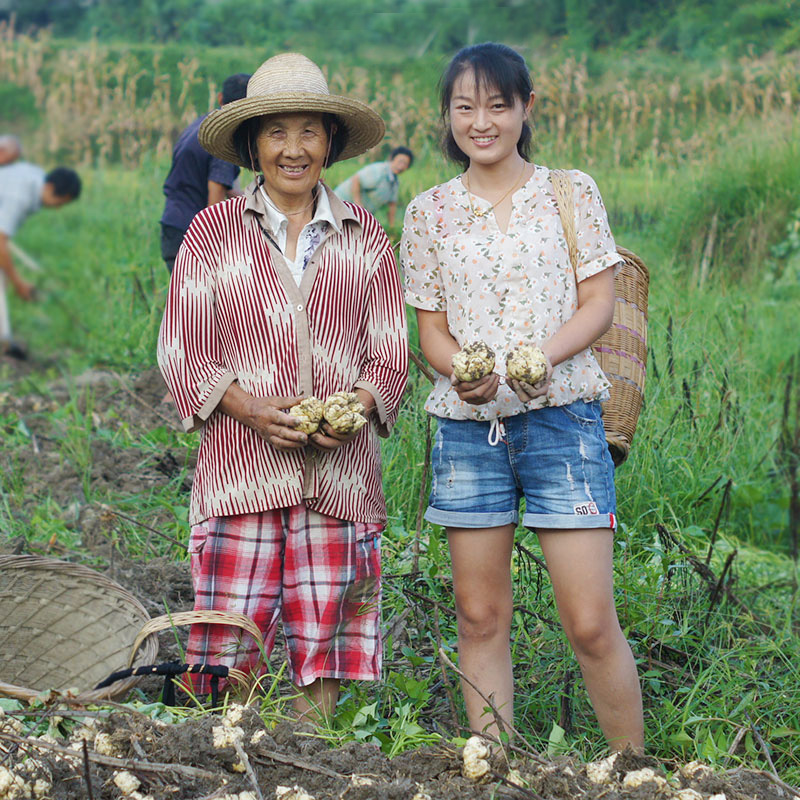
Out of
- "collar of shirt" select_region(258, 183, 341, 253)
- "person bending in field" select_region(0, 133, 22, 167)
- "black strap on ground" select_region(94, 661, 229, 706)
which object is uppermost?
"person bending in field" select_region(0, 133, 22, 167)

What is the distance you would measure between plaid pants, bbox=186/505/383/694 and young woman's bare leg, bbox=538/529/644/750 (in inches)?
18.4

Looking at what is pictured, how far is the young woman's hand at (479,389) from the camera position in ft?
7.30

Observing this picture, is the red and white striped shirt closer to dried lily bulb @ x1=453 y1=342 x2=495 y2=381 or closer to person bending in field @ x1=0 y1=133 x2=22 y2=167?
dried lily bulb @ x1=453 y1=342 x2=495 y2=381

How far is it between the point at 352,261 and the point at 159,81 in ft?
28.4

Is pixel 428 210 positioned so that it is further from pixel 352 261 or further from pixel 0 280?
pixel 0 280

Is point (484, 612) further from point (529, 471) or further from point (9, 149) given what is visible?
point (9, 149)

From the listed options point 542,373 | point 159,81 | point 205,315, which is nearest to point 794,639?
point 542,373

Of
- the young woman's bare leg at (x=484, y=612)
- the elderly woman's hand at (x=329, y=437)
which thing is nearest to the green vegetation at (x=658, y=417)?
the young woman's bare leg at (x=484, y=612)

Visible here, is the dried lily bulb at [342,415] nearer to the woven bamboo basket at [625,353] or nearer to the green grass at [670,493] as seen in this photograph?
the green grass at [670,493]

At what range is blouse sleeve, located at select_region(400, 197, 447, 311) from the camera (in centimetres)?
251

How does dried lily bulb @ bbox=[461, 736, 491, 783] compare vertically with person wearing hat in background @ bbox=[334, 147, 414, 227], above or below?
below

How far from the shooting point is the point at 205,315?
2473mm

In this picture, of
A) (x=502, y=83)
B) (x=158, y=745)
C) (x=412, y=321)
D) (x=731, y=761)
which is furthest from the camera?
(x=412, y=321)

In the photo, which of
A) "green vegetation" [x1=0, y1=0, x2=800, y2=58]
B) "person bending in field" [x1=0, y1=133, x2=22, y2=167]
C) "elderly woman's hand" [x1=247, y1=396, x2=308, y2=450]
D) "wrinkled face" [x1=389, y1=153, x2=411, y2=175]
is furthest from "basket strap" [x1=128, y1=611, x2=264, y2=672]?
"green vegetation" [x1=0, y1=0, x2=800, y2=58]
